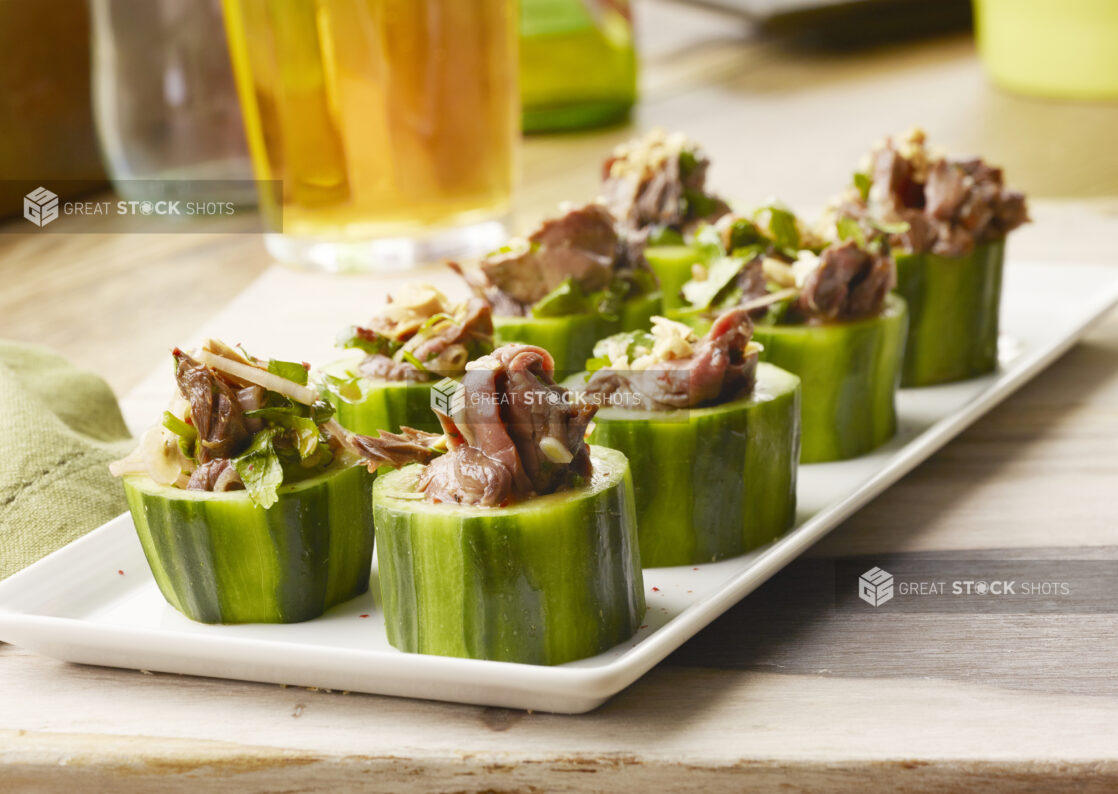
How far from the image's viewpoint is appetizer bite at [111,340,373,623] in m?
2.21

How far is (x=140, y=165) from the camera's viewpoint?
4617mm

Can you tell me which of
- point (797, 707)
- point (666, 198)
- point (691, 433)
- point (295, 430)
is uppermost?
point (666, 198)

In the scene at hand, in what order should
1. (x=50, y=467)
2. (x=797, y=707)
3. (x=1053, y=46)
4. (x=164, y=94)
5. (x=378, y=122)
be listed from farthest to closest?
(x=1053, y=46)
(x=164, y=94)
(x=378, y=122)
(x=50, y=467)
(x=797, y=707)

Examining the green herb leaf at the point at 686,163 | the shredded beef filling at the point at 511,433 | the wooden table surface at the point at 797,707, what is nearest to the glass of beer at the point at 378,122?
the green herb leaf at the point at 686,163

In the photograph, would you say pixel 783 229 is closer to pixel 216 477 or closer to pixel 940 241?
pixel 940 241

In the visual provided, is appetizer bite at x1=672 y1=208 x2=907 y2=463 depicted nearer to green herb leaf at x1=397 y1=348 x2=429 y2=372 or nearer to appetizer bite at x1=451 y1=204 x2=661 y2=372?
appetizer bite at x1=451 y1=204 x2=661 y2=372

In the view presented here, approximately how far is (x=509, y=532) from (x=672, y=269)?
1662mm

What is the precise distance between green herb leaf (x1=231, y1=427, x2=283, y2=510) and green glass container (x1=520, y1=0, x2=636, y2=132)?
12.4ft

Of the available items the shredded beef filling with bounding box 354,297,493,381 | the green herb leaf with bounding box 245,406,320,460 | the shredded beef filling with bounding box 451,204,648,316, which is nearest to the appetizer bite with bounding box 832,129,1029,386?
the shredded beef filling with bounding box 451,204,648,316

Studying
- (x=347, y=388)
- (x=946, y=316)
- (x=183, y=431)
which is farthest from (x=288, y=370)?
(x=946, y=316)

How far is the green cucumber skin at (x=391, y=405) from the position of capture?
8.71 ft

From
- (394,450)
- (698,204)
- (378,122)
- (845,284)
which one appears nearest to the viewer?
(394,450)

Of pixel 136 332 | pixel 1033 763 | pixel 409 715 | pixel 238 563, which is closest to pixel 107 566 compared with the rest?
pixel 238 563

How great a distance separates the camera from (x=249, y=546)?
2.23 meters
